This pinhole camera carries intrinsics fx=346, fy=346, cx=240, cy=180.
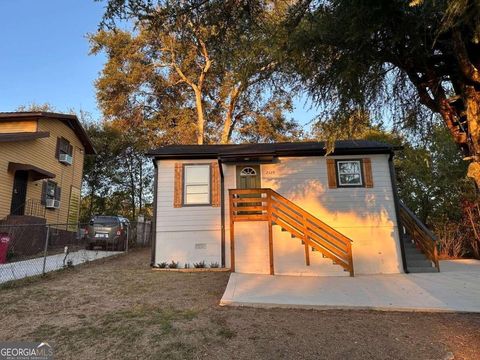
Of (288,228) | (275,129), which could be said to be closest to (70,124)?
(275,129)

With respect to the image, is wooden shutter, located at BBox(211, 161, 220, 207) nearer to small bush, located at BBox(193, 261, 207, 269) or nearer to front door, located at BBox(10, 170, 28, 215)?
small bush, located at BBox(193, 261, 207, 269)

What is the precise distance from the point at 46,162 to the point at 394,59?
16.3m

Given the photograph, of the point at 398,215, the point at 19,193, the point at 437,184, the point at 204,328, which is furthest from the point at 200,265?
the point at 437,184

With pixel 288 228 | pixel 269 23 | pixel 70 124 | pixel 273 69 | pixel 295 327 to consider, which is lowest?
pixel 295 327

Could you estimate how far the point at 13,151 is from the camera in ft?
47.0

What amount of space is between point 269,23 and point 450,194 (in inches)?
577

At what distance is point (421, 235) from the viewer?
1142 cm

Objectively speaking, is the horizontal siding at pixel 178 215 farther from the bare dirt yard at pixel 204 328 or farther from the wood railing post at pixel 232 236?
the bare dirt yard at pixel 204 328

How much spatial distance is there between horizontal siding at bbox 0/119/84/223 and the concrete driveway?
34.8 ft

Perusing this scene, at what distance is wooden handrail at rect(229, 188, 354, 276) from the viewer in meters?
10.4

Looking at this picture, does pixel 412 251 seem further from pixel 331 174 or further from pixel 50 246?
pixel 50 246

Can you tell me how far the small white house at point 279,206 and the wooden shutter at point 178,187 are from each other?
0.03 metres

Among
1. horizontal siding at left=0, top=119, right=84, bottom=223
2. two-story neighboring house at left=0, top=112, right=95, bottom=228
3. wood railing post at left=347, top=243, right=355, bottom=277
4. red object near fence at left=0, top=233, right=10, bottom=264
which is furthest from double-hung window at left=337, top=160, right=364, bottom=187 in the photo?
horizontal siding at left=0, top=119, right=84, bottom=223

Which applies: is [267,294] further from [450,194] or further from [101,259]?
[450,194]
